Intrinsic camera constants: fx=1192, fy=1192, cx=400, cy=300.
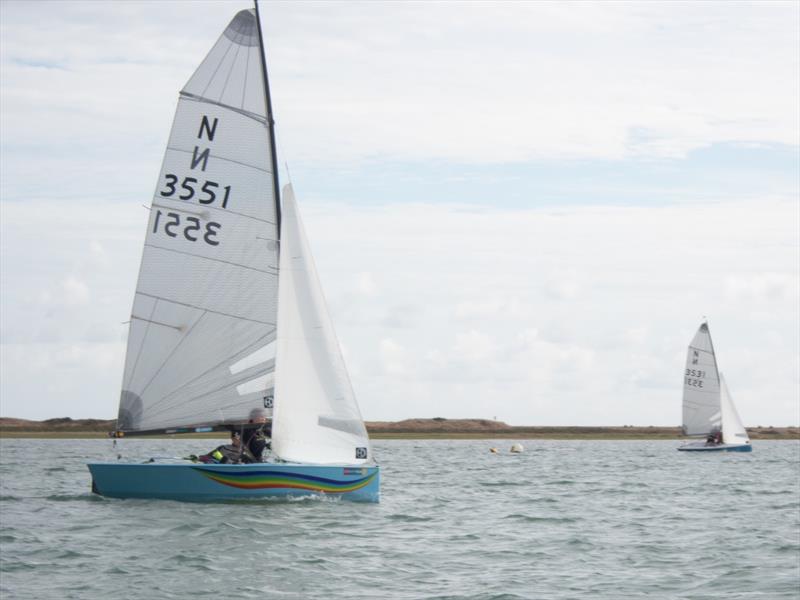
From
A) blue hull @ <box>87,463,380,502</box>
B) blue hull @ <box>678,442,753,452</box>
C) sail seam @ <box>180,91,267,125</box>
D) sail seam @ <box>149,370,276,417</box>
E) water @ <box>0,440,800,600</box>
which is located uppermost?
sail seam @ <box>180,91,267,125</box>

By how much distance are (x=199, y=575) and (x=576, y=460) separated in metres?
54.5

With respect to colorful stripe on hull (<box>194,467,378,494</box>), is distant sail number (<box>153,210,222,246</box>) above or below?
above

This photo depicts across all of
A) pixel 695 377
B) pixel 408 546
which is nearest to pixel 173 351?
pixel 408 546

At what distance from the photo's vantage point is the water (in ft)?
71.4

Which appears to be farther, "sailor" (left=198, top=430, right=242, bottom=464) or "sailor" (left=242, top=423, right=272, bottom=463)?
"sailor" (left=242, top=423, right=272, bottom=463)

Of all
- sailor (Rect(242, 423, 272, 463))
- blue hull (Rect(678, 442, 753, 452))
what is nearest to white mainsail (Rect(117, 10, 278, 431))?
sailor (Rect(242, 423, 272, 463))

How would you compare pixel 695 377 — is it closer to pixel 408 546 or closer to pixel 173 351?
pixel 173 351

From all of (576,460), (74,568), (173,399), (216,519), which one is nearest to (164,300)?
(173,399)

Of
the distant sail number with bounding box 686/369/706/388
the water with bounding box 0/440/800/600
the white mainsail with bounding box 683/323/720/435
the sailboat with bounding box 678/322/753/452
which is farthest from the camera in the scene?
the distant sail number with bounding box 686/369/706/388

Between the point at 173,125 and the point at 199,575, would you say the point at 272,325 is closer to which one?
the point at 173,125

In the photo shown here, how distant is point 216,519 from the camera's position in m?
29.3

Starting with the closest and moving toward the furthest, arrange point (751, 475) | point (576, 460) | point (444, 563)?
point (444, 563) → point (751, 475) → point (576, 460)

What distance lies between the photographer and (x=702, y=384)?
84.2m

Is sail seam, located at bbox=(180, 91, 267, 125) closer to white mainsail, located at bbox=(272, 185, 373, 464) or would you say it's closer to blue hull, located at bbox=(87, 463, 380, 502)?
white mainsail, located at bbox=(272, 185, 373, 464)
